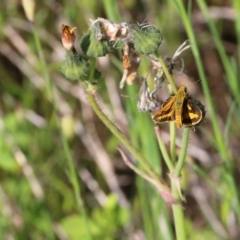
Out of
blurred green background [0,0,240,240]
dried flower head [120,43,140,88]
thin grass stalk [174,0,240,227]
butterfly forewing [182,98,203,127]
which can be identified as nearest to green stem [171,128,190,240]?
butterfly forewing [182,98,203,127]

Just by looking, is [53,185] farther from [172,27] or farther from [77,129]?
[172,27]

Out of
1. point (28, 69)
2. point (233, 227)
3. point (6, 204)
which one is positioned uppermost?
point (28, 69)

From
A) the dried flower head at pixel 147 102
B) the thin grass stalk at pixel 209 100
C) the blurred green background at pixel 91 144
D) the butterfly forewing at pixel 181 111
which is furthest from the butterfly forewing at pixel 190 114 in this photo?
the blurred green background at pixel 91 144

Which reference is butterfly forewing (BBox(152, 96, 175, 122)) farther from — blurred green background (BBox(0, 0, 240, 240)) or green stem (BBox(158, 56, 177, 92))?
blurred green background (BBox(0, 0, 240, 240))

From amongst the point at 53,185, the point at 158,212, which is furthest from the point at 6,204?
the point at 158,212

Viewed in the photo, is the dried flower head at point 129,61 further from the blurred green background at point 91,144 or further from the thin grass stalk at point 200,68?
the blurred green background at point 91,144

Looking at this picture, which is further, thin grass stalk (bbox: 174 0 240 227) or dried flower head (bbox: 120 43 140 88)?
thin grass stalk (bbox: 174 0 240 227)

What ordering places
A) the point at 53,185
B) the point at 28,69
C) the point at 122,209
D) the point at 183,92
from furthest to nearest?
1. the point at 28,69
2. the point at 53,185
3. the point at 122,209
4. the point at 183,92

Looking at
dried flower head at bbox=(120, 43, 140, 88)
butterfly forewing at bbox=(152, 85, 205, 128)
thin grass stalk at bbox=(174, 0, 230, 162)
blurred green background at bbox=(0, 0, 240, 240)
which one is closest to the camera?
butterfly forewing at bbox=(152, 85, 205, 128)

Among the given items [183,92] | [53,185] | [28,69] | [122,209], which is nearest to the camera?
[183,92]
